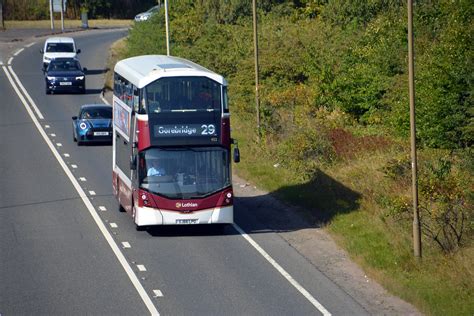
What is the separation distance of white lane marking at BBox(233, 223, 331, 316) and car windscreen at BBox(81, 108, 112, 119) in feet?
48.7

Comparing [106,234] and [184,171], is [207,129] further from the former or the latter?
[106,234]

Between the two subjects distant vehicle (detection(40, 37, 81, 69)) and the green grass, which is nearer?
distant vehicle (detection(40, 37, 81, 69))

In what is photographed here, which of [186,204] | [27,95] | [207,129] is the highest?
[207,129]

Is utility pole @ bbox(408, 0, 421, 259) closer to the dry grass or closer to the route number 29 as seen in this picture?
the route number 29

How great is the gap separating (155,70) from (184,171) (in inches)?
103

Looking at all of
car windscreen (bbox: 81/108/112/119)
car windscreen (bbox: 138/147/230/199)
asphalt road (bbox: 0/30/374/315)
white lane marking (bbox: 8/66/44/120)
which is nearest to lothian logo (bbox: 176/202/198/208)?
car windscreen (bbox: 138/147/230/199)

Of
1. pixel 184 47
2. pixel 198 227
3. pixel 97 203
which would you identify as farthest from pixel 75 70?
pixel 198 227

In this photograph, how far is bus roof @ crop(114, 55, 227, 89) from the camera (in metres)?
24.3

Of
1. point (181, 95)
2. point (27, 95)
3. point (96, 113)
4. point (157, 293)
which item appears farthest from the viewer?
point (27, 95)

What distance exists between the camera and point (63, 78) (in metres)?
53.9

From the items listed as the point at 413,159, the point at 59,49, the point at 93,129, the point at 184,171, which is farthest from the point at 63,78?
the point at 413,159

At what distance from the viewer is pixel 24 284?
20.1 meters

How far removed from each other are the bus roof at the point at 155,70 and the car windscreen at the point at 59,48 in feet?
113

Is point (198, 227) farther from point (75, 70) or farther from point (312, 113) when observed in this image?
point (75, 70)
